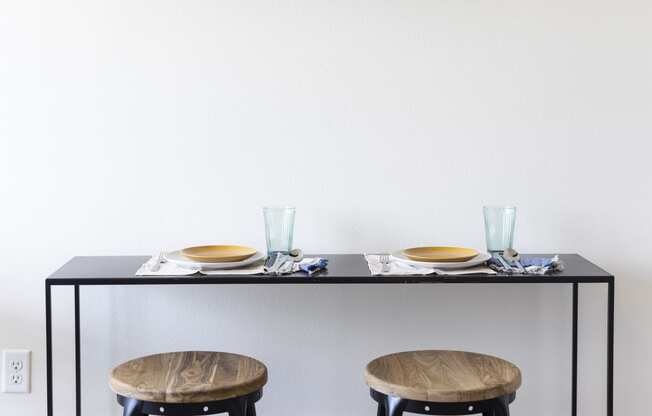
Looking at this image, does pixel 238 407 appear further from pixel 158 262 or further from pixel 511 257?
pixel 511 257

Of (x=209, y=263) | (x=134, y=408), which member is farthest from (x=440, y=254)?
(x=134, y=408)

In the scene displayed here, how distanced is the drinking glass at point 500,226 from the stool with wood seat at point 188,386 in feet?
2.17

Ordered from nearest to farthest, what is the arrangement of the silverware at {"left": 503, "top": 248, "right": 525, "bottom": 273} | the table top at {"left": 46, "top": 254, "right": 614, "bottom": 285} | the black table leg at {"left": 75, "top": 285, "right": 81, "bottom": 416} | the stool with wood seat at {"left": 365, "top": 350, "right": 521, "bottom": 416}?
the stool with wood seat at {"left": 365, "top": 350, "right": 521, "bottom": 416}, the table top at {"left": 46, "top": 254, "right": 614, "bottom": 285}, the silverware at {"left": 503, "top": 248, "right": 525, "bottom": 273}, the black table leg at {"left": 75, "top": 285, "right": 81, "bottom": 416}

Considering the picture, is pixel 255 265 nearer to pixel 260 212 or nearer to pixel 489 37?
pixel 260 212

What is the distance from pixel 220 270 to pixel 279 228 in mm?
194

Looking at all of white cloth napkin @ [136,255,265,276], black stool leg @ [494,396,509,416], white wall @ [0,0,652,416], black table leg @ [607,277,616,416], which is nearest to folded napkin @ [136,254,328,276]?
white cloth napkin @ [136,255,265,276]

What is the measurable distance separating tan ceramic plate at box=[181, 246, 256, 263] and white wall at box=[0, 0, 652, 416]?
0.17 metres

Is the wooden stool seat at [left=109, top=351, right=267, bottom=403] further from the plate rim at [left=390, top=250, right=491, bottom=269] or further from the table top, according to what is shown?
the plate rim at [left=390, top=250, right=491, bottom=269]

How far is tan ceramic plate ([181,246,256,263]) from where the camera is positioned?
1881mm

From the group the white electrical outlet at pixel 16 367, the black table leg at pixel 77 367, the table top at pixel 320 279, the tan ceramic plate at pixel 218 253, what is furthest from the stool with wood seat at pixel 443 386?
the white electrical outlet at pixel 16 367

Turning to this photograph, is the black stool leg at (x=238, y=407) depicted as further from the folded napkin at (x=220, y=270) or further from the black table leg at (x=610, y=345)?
the black table leg at (x=610, y=345)

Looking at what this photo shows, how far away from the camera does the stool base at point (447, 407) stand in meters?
1.61

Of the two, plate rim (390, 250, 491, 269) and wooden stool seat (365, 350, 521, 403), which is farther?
plate rim (390, 250, 491, 269)

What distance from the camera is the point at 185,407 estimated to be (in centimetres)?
162
